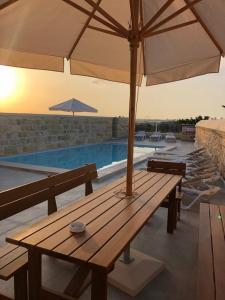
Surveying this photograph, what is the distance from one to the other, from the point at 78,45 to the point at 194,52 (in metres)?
1.38

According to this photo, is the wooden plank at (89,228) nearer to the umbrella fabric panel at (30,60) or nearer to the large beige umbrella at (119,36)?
the large beige umbrella at (119,36)

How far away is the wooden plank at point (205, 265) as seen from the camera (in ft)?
5.21

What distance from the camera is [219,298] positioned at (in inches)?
60.1

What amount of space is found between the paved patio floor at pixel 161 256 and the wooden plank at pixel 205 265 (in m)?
0.51

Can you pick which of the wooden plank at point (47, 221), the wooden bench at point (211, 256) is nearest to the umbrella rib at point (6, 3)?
the wooden plank at point (47, 221)

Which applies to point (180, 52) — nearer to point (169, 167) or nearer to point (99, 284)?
point (169, 167)

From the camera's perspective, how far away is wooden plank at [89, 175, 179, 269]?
1507 millimetres

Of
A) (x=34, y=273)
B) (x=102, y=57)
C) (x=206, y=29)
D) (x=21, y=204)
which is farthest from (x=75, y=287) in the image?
(x=206, y=29)

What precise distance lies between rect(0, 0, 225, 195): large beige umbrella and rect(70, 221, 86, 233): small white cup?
2.97 ft

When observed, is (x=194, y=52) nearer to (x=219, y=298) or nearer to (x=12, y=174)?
(x=219, y=298)

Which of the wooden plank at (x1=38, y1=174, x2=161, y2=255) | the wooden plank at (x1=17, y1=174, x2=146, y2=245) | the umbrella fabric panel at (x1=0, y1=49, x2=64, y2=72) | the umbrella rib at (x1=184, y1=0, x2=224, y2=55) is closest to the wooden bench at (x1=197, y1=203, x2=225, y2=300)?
the wooden plank at (x1=38, y1=174, x2=161, y2=255)

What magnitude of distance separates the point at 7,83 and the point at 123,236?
12.6 m

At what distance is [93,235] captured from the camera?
1.81 m

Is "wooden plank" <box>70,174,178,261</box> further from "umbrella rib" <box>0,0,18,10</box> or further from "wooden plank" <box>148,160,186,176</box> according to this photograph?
"umbrella rib" <box>0,0,18,10</box>
